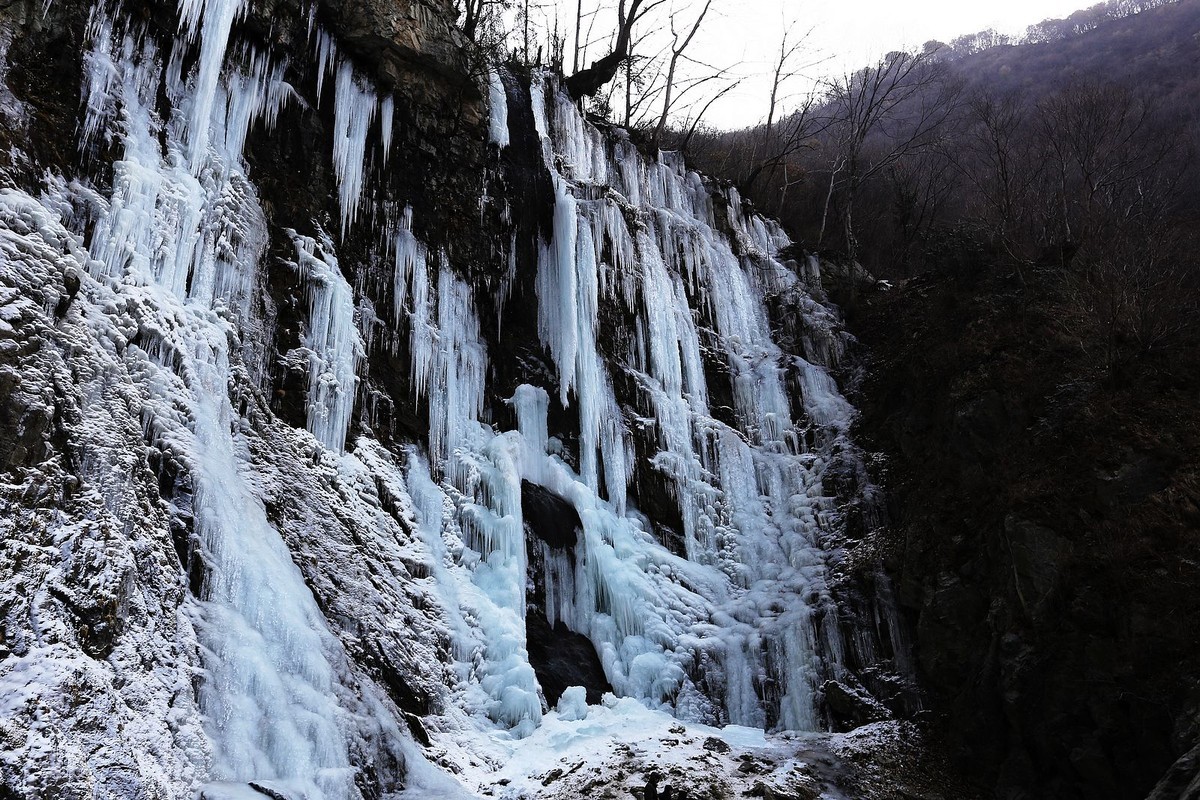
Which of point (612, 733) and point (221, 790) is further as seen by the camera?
point (612, 733)

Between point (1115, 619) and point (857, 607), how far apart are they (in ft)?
11.7

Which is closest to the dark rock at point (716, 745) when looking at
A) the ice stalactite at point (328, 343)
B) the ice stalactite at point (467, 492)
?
the ice stalactite at point (467, 492)

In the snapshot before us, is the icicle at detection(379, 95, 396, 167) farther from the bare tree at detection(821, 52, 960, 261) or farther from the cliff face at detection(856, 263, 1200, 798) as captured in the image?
the bare tree at detection(821, 52, 960, 261)

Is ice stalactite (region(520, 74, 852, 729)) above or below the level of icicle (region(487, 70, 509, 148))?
below

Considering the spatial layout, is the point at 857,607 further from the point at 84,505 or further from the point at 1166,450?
the point at 84,505

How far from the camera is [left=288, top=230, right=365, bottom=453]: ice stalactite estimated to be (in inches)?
386

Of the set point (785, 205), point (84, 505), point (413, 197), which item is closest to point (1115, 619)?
point (84, 505)

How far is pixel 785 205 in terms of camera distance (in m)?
26.1

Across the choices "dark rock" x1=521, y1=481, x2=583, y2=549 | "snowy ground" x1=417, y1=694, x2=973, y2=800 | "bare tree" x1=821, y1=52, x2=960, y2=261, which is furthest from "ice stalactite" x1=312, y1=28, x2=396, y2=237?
"bare tree" x1=821, y1=52, x2=960, y2=261

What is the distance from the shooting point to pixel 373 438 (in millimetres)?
10453

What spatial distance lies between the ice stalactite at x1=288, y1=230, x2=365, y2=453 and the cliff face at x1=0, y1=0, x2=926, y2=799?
5 cm

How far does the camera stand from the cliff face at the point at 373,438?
6074mm

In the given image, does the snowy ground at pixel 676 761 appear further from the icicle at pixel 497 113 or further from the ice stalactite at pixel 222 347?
the icicle at pixel 497 113

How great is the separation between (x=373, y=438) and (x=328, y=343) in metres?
1.41
